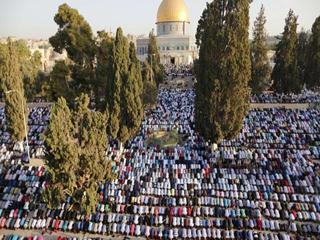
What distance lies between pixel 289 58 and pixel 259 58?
13.3 feet

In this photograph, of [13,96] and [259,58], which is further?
[259,58]

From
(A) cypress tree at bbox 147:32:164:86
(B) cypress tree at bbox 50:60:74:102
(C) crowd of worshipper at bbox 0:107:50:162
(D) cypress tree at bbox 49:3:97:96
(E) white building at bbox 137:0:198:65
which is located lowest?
(C) crowd of worshipper at bbox 0:107:50:162

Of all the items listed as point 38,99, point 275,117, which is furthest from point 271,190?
point 38,99

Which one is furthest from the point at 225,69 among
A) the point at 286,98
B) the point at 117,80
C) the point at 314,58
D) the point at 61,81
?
the point at 314,58

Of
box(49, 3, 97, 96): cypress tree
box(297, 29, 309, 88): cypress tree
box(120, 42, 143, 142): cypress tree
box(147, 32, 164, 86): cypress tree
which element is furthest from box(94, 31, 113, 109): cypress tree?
box(297, 29, 309, 88): cypress tree

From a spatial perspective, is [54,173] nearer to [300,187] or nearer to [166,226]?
[166,226]

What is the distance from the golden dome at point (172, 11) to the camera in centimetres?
8234

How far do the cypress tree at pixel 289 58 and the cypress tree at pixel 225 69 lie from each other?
790 inches

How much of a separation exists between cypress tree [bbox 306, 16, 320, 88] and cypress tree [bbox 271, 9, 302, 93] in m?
3.58

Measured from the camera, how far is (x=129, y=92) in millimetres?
23750

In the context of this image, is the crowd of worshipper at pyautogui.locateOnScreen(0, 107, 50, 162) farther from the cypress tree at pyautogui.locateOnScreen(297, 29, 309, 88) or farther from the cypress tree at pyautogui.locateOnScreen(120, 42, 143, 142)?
the cypress tree at pyautogui.locateOnScreen(297, 29, 309, 88)

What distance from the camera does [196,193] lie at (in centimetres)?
1919

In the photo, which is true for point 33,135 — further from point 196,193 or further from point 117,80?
point 196,193

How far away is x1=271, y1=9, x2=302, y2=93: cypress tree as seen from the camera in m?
40.5
